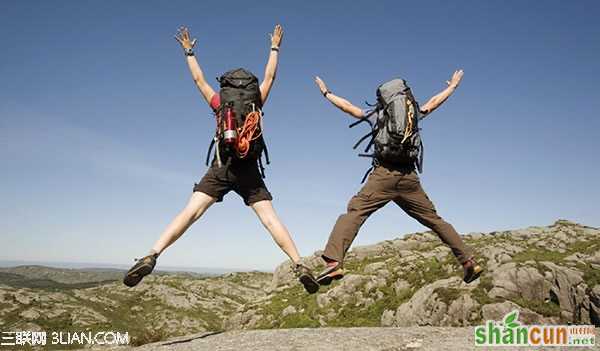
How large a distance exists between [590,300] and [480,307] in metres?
6.33

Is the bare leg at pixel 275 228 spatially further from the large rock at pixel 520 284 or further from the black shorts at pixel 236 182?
the large rock at pixel 520 284

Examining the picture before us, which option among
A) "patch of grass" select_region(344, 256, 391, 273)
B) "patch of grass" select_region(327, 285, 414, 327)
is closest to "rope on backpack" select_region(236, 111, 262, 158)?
"patch of grass" select_region(327, 285, 414, 327)

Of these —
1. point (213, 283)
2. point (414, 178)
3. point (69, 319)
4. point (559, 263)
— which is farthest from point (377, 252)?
point (213, 283)

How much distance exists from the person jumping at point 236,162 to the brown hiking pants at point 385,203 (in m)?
0.93

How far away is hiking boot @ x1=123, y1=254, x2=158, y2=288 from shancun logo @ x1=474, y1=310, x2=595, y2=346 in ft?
20.5

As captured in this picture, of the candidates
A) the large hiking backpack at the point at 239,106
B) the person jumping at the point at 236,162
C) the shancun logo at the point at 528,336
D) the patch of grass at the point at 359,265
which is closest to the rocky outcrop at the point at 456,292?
the patch of grass at the point at 359,265

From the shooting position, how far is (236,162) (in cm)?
802

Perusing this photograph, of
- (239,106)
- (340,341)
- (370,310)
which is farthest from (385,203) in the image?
(370,310)

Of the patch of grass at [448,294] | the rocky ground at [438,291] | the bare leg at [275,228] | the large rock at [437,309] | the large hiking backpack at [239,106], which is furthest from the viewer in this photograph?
the patch of grass at [448,294]

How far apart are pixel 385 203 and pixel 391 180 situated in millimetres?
474

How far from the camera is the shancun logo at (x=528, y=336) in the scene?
737 centimetres

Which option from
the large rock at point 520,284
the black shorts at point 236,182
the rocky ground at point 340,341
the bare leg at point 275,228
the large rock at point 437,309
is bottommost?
the large rock at point 437,309

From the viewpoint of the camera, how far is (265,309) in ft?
149

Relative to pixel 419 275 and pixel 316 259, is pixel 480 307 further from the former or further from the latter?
pixel 316 259
